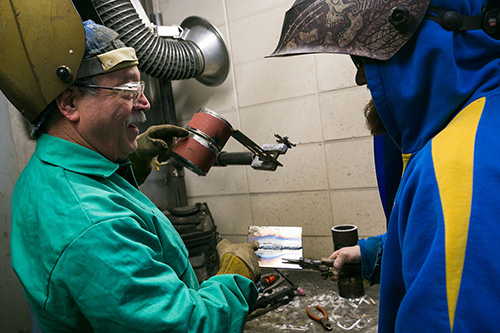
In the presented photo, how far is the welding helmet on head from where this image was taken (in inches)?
36.5

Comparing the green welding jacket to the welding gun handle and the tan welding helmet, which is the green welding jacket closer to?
the tan welding helmet

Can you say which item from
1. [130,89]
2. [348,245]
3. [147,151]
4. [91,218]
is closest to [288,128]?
[348,245]

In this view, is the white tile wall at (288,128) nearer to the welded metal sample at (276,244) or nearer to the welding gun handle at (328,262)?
the welded metal sample at (276,244)

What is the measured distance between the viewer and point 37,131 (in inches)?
39.9

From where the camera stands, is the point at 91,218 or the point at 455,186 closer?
the point at 455,186

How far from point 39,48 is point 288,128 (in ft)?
5.96

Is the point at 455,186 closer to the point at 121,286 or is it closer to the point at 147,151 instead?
the point at 121,286

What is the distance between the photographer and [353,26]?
2.86ft

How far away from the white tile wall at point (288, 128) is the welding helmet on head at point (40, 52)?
1.69m

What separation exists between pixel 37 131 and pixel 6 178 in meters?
1.45

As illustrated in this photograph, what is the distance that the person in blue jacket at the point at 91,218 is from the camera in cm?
81

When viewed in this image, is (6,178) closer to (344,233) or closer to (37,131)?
(37,131)

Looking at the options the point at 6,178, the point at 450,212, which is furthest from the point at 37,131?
the point at 6,178

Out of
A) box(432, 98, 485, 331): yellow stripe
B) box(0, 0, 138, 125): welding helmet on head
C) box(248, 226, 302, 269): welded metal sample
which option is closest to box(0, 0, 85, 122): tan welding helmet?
box(0, 0, 138, 125): welding helmet on head
